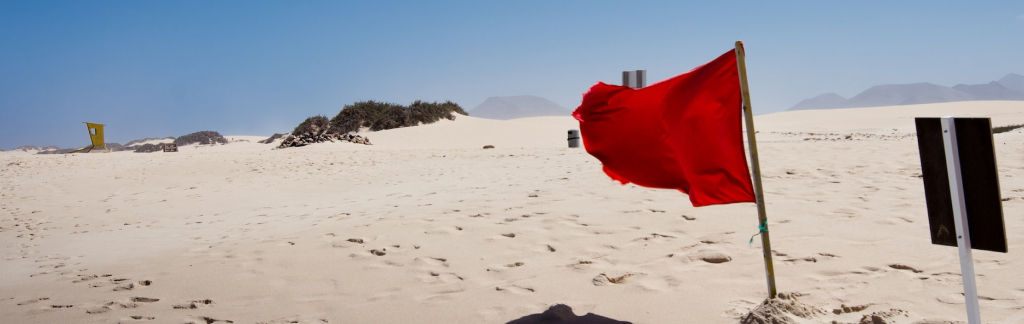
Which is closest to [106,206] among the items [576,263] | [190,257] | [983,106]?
[190,257]

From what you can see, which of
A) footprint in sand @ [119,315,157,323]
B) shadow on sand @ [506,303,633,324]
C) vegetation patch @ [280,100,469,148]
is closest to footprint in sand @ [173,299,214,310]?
footprint in sand @ [119,315,157,323]

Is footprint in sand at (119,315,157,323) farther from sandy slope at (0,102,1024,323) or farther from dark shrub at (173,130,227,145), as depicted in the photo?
dark shrub at (173,130,227,145)

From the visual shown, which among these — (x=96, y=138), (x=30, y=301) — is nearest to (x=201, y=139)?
(x=96, y=138)

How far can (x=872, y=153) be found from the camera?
1037 cm

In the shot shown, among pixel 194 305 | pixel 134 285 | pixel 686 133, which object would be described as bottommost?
pixel 194 305

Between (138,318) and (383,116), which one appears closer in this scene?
(138,318)

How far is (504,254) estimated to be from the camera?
189 inches

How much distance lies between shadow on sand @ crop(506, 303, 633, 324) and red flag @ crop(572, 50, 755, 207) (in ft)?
2.76

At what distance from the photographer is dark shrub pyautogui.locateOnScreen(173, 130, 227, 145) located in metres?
38.8

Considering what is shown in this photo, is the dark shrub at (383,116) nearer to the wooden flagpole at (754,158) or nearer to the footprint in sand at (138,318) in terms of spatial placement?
the footprint in sand at (138,318)

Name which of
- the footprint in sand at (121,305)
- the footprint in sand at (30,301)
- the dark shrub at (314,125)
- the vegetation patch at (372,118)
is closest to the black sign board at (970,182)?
the footprint in sand at (121,305)

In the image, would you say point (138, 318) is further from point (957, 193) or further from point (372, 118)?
point (372, 118)

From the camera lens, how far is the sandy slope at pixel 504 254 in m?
3.56

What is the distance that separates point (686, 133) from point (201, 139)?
42.2 metres
